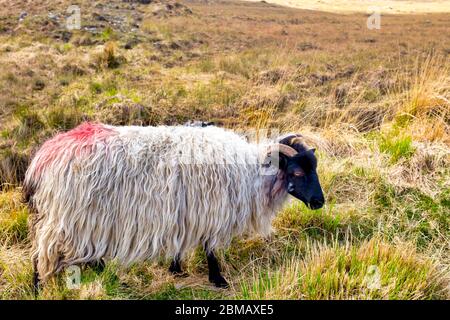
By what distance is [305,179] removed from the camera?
4.13m

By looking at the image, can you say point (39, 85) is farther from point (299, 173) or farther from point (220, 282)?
point (299, 173)

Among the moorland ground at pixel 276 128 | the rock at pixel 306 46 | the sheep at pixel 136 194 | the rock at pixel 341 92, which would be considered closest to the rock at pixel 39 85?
the moorland ground at pixel 276 128

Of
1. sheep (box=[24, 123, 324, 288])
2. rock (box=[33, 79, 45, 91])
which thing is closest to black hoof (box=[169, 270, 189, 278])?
sheep (box=[24, 123, 324, 288])

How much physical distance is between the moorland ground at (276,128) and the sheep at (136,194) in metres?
0.27

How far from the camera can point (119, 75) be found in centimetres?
1155

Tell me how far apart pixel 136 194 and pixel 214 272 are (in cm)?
107

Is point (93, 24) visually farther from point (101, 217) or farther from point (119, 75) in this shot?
point (101, 217)

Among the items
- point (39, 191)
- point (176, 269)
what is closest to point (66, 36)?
point (39, 191)

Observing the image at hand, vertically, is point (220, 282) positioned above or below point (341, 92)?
below

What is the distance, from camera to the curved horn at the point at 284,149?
4.17 metres

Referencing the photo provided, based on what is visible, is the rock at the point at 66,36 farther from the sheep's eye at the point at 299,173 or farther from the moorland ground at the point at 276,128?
the sheep's eye at the point at 299,173

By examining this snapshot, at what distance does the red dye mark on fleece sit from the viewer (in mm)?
3721
